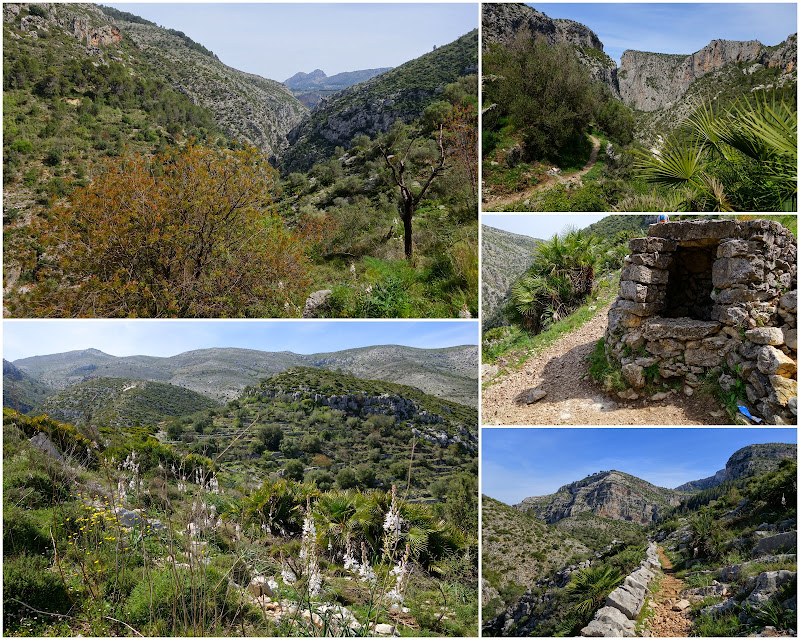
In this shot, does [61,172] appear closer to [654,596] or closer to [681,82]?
[654,596]

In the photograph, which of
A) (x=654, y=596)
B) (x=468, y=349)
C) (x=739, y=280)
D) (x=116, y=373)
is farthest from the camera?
(x=116, y=373)

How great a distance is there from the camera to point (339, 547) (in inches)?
185

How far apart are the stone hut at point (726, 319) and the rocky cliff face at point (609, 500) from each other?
5165 millimetres

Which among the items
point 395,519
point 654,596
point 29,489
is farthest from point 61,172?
point 654,596

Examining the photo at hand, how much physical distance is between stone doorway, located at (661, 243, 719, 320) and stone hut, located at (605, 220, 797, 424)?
0.55 feet

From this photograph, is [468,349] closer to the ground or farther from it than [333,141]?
closer to the ground

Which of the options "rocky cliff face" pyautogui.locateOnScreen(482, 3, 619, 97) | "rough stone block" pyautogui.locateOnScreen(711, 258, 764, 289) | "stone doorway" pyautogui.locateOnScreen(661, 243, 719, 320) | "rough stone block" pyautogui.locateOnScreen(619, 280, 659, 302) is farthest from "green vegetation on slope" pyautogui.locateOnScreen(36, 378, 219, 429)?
"rocky cliff face" pyautogui.locateOnScreen(482, 3, 619, 97)

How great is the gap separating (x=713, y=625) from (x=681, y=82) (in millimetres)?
38428

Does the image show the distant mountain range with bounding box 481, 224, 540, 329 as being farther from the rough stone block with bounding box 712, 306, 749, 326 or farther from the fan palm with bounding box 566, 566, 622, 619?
the fan palm with bounding box 566, 566, 622, 619

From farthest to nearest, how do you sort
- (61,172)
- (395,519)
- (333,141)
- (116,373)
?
(333,141) < (61,172) < (116,373) < (395,519)

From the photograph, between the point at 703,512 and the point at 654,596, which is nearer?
the point at 654,596

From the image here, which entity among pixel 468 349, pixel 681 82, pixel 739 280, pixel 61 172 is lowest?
pixel 468 349

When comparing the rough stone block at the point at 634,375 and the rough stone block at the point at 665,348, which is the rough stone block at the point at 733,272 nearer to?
the rough stone block at the point at 665,348

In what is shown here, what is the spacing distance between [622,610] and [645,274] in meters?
3.53
